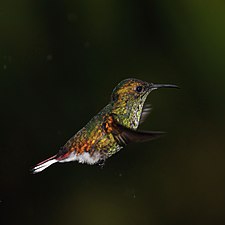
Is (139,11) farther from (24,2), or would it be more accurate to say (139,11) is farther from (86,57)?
(24,2)

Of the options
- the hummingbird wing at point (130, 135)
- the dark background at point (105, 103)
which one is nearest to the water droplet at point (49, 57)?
the dark background at point (105, 103)

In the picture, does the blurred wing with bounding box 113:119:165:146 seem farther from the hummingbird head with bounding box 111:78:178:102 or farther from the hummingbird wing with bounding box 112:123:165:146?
the hummingbird head with bounding box 111:78:178:102

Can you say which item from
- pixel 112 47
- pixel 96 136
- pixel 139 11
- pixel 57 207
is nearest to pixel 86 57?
pixel 112 47

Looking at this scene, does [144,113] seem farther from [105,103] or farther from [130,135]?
[105,103]

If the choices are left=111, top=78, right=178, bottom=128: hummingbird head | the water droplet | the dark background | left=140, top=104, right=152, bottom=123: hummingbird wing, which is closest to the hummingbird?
left=111, top=78, right=178, bottom=128: hummingbird head

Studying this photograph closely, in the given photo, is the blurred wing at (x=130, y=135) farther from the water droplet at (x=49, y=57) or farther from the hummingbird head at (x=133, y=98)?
the water droplet at (x=49, y=57)
